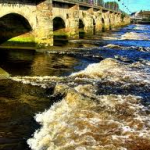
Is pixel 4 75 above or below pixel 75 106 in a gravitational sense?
above

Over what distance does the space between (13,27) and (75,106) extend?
1811 cm

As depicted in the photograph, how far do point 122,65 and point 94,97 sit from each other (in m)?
8.63

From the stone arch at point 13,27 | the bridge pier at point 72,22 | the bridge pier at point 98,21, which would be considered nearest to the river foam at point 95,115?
the stone arch at point 13,27

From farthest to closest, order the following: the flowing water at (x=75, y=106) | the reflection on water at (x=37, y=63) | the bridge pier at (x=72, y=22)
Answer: the bridge pier at (x=72, y=22)
the reflection on water at (x=37, y=63)
the flowing water at (x=75, y=106)

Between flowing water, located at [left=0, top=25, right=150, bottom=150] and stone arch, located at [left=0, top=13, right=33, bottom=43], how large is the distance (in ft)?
23.2

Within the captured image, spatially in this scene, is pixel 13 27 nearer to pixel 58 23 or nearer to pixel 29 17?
pixel 29 17

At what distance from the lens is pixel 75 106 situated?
11.9m

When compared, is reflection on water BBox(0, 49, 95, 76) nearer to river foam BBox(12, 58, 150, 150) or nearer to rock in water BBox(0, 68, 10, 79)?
rock in water BBox(0, 68, 10, 79)

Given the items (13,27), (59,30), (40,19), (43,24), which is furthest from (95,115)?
(59,30)

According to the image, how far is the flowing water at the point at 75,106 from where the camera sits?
9.11 meters

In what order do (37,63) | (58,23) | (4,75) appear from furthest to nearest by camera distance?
(58,23) → (37,63) → (4,75)

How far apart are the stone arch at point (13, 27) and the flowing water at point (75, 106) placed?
707 centimetres

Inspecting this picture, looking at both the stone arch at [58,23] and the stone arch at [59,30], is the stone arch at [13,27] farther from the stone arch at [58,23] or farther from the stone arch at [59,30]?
the stone arch at [59,30]

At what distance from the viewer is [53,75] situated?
709 inches
